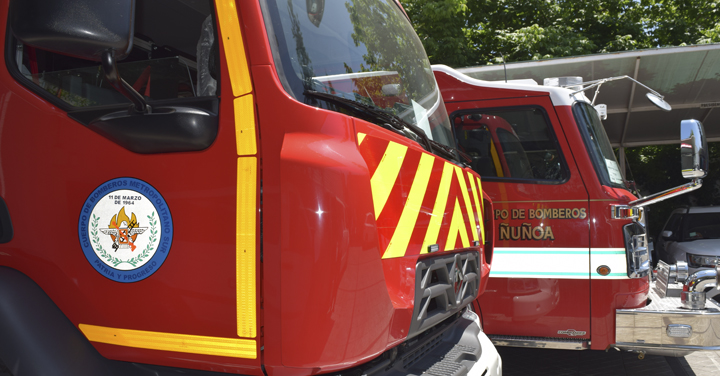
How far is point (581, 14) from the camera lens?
14227mm

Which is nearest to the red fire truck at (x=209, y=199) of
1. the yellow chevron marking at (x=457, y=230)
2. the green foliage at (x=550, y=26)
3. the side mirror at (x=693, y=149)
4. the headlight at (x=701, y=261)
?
the yellow chevron marking at (x=457, y=230)

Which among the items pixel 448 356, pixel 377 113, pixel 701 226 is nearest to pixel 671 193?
pixel 448 356

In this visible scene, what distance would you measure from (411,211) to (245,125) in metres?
0.70

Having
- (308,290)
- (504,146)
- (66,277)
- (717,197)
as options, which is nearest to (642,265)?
(504,146)

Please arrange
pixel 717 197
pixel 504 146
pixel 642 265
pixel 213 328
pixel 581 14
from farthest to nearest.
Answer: pixel 717 197 → pixel 581 14 → pixel 504 146 → pixel 642 265 → pixel 213 328

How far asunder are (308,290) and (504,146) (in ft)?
11.5

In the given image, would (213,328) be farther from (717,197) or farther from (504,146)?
(717,197)

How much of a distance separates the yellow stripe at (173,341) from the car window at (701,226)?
10240mm

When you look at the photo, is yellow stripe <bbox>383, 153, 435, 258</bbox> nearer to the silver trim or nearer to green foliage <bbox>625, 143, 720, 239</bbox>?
the silver trim

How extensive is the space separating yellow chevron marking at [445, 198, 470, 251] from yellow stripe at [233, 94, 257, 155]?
1.03 meters

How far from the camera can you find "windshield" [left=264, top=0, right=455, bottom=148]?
73.7 inches

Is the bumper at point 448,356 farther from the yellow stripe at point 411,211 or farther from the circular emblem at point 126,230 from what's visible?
the circular emblem at point 126,230

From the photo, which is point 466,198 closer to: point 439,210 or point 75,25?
point 439,210

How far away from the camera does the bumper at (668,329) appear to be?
4.07m
